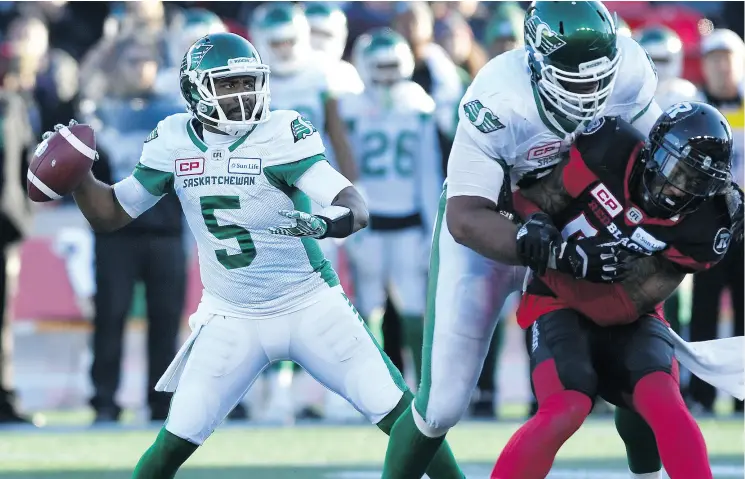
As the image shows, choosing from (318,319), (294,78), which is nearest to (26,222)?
(294,78)

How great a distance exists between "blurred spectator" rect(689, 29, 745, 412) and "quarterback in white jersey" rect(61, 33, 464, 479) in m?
3.62

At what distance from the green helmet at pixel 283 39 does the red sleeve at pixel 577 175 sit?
404 centimetres

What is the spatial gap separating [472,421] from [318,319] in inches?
124

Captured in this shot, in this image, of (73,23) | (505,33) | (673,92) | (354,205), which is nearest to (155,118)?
(505,33)

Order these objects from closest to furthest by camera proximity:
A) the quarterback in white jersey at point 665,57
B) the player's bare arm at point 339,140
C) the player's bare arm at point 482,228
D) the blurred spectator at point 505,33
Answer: the player's bare arm at point 482,228
the player's bare arm at point 339,140
the quarterback in white jersey at point 665,57
the blurred spectator at point 505,33

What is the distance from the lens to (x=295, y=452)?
6.80m

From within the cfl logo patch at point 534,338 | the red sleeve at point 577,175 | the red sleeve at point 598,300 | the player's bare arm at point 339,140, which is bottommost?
the player's bare arm at point 339,140

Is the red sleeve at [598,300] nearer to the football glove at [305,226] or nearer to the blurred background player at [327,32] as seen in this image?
the football glove at [305,226]

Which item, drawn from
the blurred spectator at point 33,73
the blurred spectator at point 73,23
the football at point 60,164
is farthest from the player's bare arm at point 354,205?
the blurred spectator at point 73,23

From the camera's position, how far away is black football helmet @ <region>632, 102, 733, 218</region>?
13.5 feet

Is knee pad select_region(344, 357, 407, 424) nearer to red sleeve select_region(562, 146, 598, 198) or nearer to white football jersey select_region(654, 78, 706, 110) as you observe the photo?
red sleeve select_region(562, 146, 598, 198)

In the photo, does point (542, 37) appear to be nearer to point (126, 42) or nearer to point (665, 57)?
point (665, 57)

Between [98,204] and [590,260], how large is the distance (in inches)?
66.6

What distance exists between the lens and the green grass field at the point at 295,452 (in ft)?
20.3
